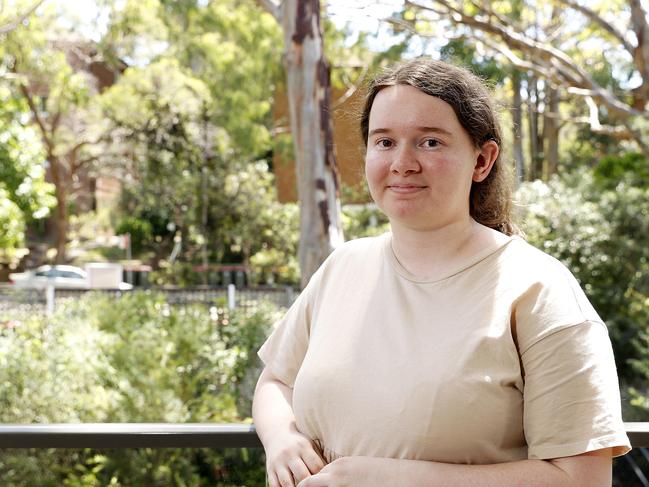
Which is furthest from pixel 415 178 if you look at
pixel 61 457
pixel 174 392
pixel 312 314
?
pixel 174 392

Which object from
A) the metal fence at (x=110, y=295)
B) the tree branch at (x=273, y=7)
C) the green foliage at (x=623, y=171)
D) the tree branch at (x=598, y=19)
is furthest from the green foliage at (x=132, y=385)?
the green foliage at (x=623, y=171)

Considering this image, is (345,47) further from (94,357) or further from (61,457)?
(61,457)

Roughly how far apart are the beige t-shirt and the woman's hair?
0.13 meters

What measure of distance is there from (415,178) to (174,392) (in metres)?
5.26

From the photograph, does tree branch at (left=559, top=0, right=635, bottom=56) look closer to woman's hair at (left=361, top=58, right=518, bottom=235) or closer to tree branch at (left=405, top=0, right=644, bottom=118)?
tree branch at (left=405, top=0, right=644, bottom=118)

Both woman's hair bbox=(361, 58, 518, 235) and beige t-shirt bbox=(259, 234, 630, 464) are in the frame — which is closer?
beige t-shirt bbox=(259, 234, 630, 464)

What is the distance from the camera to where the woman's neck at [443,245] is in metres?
1.46

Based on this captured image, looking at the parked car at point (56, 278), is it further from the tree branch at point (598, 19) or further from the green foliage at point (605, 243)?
the tree branch at point (598, 19)

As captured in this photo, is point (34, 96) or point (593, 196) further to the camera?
point (34, 96)

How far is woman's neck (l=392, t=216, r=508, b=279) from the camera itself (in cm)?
146

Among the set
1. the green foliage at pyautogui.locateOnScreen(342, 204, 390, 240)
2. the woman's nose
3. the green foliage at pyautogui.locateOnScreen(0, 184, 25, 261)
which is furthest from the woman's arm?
the green foliage at pyautogui.locateOnScreen(0, 184, 25, 261)

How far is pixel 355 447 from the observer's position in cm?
142

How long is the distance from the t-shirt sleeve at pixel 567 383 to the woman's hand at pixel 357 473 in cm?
21

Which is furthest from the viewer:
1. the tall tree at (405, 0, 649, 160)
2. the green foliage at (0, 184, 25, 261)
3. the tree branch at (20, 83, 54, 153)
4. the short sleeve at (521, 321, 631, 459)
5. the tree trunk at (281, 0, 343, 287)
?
the tree branch at (20, 83, 54, 153)
